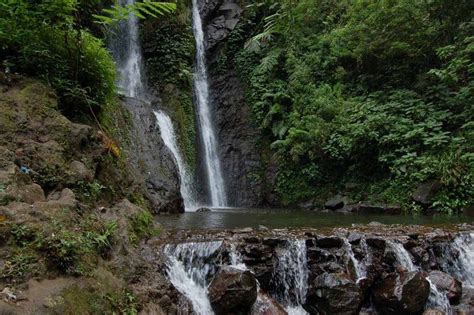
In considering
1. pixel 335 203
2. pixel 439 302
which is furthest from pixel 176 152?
pixel 439 302

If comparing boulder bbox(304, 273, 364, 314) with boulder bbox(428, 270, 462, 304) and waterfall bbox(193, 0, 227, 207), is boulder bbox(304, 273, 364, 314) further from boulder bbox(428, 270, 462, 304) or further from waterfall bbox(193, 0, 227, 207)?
waterfall bbox(193, 0, 227, 207)

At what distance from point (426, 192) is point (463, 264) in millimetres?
4296

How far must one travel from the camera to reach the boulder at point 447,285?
569 centimetres

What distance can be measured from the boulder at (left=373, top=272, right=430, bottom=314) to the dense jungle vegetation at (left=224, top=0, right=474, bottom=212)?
17.4 feet

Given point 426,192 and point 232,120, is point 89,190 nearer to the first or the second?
point 426,192

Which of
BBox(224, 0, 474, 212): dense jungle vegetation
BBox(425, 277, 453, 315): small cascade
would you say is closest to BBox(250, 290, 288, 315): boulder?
BBox(425, 277, 453, 315): small cascade

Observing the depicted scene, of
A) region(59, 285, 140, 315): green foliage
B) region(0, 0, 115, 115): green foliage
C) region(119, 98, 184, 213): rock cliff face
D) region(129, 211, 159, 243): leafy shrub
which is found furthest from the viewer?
region(119, 98, 184, 213): rock cliff face

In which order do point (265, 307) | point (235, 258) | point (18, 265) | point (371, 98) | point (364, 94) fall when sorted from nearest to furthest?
point (18, 265), point (265, 307), point (235, 258), point (371, 98), point (364, 94)

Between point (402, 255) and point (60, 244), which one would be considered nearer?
point (60, 244)

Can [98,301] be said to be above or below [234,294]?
above

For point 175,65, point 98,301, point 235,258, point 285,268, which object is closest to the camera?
point 98,301

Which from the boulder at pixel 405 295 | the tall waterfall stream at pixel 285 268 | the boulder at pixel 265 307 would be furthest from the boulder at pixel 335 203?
the boulder at pixel 265 307

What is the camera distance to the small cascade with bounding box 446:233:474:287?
6512 millimetres

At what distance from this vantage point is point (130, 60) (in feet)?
55.3
